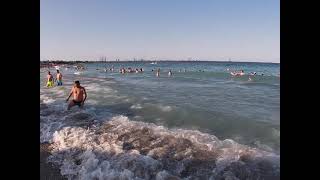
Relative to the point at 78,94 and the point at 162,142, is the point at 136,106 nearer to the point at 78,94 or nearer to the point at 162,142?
the point at 78,94

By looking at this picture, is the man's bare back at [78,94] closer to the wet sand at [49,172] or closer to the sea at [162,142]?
the sea at [162,142]

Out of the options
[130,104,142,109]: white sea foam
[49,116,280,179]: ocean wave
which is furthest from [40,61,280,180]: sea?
[130,104,142,109]: white sea foam

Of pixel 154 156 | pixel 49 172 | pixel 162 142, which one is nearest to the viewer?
pixel 49 172

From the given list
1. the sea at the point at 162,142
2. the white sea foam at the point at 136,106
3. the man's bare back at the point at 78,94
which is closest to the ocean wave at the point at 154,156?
the sea at the point at 162,142

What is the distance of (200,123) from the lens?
13391 millimetres

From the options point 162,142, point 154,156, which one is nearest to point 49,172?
point 154,156

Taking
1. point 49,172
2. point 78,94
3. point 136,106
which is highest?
point 78,94

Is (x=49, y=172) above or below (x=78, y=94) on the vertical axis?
below

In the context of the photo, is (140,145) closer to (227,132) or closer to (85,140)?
(85,140)

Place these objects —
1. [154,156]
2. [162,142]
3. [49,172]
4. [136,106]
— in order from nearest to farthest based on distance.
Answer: [49,172] < [154,156] < [162,142] < [136,106]

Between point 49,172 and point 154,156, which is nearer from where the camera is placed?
point 49,172
